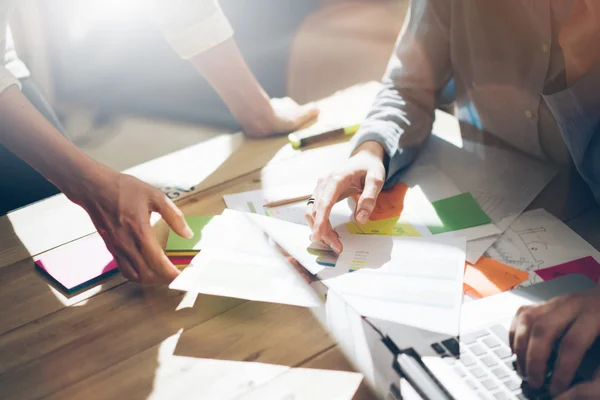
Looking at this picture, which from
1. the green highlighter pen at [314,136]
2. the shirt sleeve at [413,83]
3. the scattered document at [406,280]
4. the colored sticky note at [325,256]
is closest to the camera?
the scattered document at [406,280]

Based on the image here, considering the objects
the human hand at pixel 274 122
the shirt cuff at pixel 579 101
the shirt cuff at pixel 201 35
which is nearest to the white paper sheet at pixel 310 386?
the shirt cuff at pixel 579 101

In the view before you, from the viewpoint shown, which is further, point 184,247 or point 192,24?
point 192,24

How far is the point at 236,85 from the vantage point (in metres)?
1.15

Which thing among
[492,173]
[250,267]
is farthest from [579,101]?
[250,267]

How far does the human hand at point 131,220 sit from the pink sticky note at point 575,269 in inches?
17.8

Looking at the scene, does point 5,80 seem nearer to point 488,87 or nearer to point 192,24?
point 192,24

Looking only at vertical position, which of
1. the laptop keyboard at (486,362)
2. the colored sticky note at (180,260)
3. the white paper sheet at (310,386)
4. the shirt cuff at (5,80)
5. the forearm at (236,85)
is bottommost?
the laptop keyboard at (486,362)

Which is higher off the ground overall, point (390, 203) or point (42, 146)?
point (42, 146)

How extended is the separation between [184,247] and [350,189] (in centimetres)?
26

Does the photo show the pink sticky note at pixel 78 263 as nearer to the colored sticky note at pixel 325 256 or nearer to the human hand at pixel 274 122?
the colored sticky note at pixel 325 256

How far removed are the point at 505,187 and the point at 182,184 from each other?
54cm

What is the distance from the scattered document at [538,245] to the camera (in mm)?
626

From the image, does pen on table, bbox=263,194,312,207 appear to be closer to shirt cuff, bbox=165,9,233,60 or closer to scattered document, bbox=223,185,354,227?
scattered document, bbox=223,185,354,227

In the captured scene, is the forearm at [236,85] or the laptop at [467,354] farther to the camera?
the forearm at [236,85]
